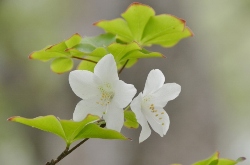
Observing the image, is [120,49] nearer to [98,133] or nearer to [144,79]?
[98,133]

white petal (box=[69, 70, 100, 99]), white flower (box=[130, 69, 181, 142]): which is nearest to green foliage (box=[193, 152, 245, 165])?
white flower (box=[130, 69, 181, 142])

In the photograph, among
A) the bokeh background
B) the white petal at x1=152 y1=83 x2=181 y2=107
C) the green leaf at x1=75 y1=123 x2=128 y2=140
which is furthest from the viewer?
the bokeh background

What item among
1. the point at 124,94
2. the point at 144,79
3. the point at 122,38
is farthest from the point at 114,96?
the point at 144,79

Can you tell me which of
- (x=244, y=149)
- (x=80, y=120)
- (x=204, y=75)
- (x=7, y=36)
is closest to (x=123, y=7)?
(x=204, y=75)

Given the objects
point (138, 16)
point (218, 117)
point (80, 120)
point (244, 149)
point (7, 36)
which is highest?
point (7, 36)

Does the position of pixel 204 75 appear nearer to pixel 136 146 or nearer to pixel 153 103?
pixel 136 146

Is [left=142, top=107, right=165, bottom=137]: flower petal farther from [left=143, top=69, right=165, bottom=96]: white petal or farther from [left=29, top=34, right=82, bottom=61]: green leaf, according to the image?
[left=29, top=34, right=82, bottom=61]: green leaf
